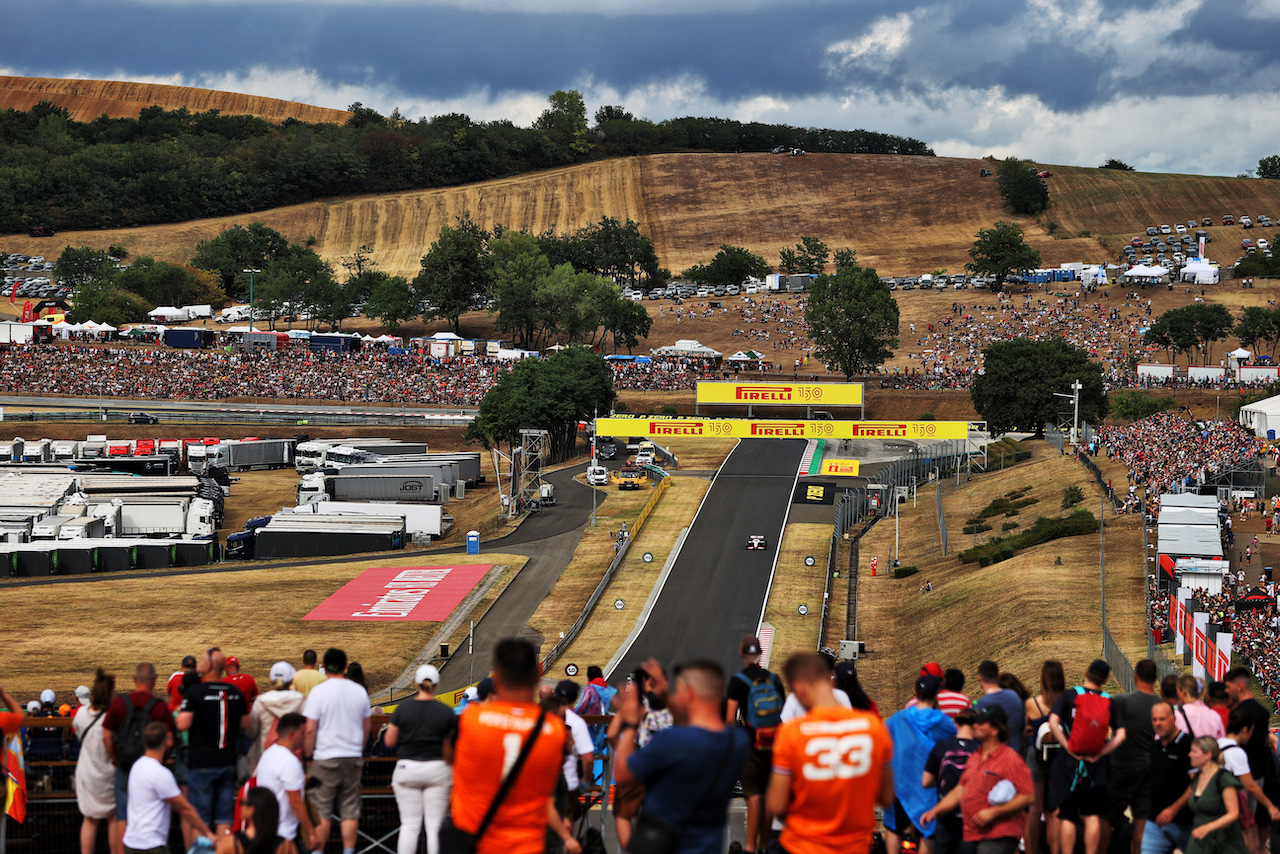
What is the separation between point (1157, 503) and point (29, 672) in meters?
45.0

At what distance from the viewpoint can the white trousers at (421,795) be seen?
10.8 m

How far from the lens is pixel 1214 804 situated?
35.6ft

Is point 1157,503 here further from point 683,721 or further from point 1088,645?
point 683,721

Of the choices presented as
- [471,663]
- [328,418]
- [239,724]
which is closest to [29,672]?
[471,663]

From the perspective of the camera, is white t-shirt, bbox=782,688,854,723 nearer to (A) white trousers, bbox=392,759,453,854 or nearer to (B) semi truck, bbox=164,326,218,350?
(A) white trousers, bbox=392,759,453,854

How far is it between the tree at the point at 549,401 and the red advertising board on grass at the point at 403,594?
22364 mm

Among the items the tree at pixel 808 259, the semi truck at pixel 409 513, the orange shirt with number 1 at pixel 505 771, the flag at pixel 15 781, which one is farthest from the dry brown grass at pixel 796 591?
the tree at pixel 808 259

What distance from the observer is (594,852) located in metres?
11.3

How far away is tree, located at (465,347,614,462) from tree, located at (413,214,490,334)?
54015 millimetres

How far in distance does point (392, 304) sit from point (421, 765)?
133 m

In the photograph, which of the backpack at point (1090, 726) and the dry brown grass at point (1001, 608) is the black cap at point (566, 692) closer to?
the backpack at point (1090, 726)

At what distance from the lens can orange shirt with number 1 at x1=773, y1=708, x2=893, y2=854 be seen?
853 centimetres

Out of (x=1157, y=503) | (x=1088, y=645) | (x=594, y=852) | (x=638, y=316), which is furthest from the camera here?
(x=638, y=316)

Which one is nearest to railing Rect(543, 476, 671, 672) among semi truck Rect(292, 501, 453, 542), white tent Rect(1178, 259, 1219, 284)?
semi truck Rect(292, 501, 453, 542)
